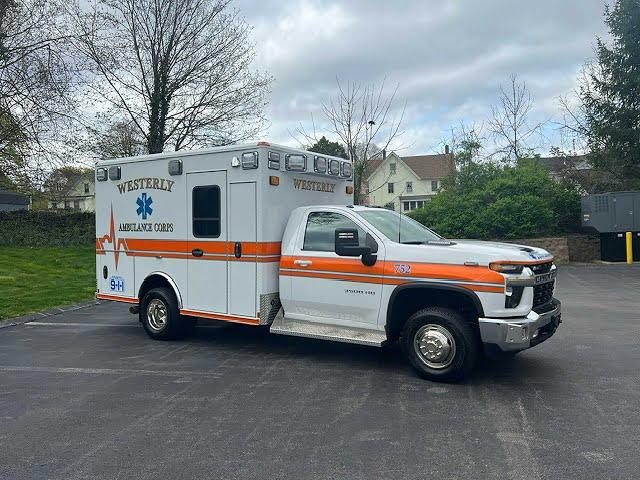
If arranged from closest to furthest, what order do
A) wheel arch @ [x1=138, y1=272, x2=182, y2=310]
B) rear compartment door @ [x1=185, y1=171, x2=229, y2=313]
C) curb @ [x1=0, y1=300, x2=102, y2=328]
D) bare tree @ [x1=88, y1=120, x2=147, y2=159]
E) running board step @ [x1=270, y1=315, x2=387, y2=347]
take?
running board step @ [x1=270, y1=315, x2=387, y2=347], rear compartment door @ [x1=185, y1=171, x2=229, y2=313], wheel arch @ [x1=138, y1=272, x2=182, y2=310], curb @ [x1=0, y1=300, x2=102, y2=328], bare tree @ [x1=88, y1=120, x2=147, y2=159]

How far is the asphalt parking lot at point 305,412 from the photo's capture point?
13.3 feet

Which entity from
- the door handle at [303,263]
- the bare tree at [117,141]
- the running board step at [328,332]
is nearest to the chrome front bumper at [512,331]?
the running board step at [328,332]

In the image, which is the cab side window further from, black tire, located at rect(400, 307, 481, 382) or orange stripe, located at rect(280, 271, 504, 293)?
black tire, located at rect(400, 307, 481, 382)

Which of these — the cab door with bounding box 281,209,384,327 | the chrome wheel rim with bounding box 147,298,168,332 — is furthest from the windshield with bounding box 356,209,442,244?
the chrome wheel rim with bounding box 147,298,168,332

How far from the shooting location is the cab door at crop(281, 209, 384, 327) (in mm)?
6500

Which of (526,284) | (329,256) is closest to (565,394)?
(526,284)

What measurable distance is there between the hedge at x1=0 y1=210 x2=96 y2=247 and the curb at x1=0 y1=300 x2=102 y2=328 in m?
14.4

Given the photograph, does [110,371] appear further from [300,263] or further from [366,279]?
[366,279]

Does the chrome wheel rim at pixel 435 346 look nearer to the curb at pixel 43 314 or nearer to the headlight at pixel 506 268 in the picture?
the headlight at pixel 506 268

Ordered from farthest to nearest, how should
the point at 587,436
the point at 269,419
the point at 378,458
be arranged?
the point at 269,419
the point at 587,436
the point at 378,458

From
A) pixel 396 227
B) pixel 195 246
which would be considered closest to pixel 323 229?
pixel 396 227

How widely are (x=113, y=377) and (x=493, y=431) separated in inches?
165

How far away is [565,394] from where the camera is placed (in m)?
5.65

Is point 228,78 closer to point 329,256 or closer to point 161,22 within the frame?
point 161,22
